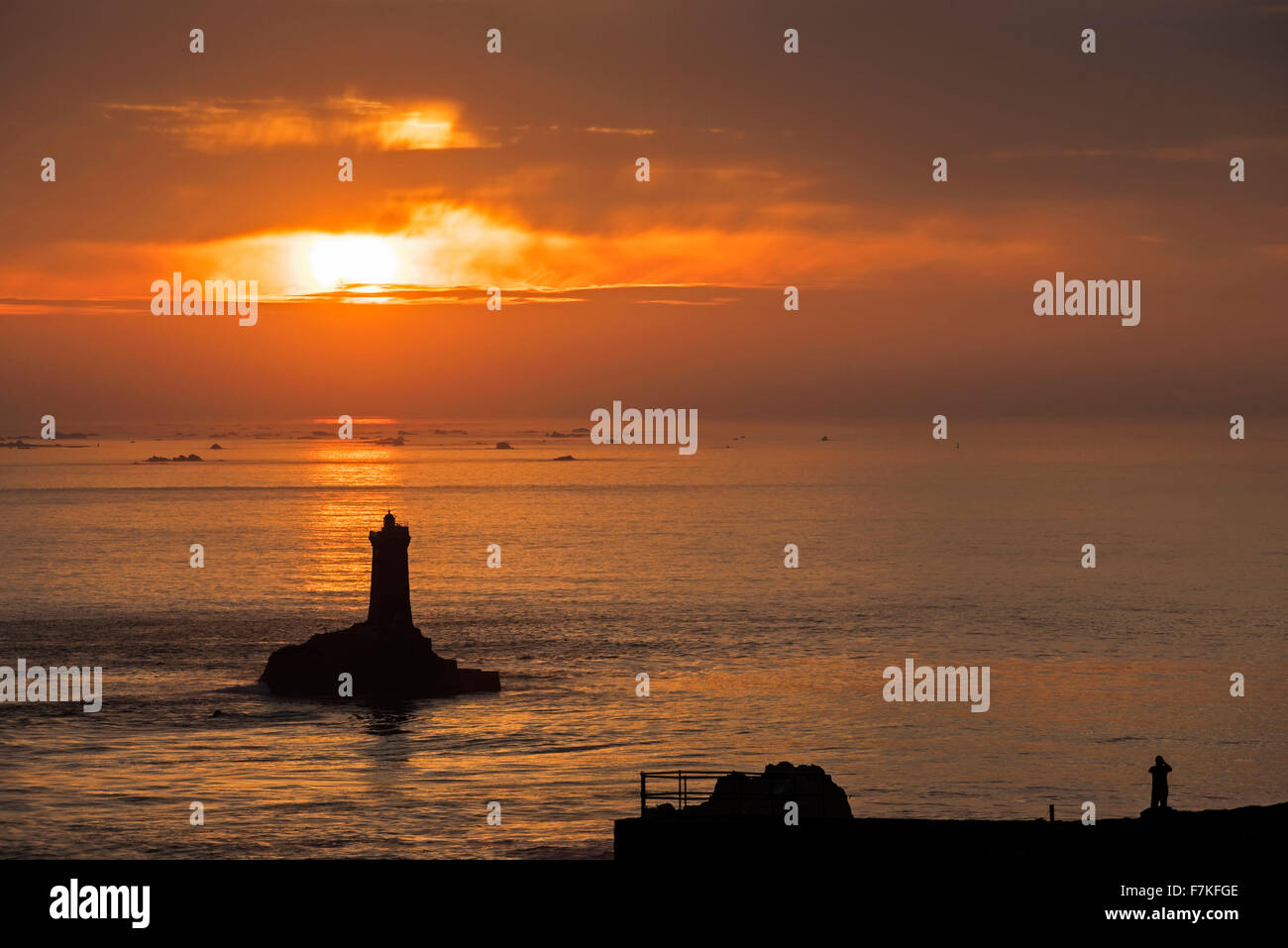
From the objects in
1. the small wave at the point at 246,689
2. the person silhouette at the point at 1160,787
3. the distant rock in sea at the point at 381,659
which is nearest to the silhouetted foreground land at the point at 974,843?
the person silhouette at the point at 1160,787

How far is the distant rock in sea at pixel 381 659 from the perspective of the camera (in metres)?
75.4

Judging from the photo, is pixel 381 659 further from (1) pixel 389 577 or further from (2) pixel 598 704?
(2) pixel 598 704

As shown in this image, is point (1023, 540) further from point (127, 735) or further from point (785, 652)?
point (127, 735)

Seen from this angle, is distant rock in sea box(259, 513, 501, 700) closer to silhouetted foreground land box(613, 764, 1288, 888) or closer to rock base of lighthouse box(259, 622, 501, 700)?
rock base of lighthouse box(259, 622, 501, 700)

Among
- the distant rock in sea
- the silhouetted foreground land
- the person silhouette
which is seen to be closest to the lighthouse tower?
the distant rock in sea

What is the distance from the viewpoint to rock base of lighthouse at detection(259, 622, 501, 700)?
76750 mm

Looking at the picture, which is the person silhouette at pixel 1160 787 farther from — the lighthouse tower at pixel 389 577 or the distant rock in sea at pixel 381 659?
the distant rock in sea at pixel 381 659

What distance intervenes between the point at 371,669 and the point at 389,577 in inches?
227

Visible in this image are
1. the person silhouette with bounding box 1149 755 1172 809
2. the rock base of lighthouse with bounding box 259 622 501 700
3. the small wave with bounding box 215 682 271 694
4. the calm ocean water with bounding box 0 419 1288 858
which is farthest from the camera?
the small wave with bounding box 215 682 271 694

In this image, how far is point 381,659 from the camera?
76.6m

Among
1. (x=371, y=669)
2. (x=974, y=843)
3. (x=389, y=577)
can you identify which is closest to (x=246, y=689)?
(x=371, y=669)

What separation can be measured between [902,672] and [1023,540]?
353ft
